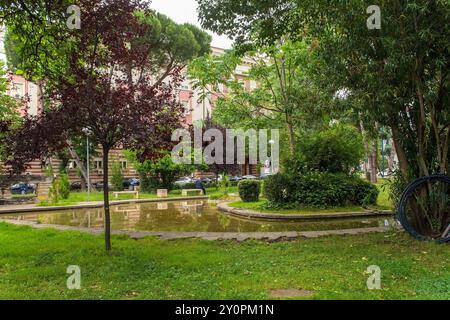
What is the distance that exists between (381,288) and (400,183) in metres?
4.39

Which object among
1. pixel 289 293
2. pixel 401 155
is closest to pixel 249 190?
pixel 401 155

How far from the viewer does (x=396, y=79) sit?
23.0ft

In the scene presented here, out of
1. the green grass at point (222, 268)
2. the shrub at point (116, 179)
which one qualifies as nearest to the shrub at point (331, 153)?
the green grass at point (222, 268)

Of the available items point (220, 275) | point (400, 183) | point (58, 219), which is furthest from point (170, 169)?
point (220, 275)

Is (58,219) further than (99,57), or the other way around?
(58,219)

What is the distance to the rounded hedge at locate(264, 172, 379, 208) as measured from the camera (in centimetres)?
1345

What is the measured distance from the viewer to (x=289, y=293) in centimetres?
437

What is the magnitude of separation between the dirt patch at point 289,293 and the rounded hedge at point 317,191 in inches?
359

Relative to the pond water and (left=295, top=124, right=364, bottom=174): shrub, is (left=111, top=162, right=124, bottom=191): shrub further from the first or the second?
(left=295, top=124, right=364, bottom=174): shrub

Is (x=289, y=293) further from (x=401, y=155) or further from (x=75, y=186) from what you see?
(x=75, y=186)

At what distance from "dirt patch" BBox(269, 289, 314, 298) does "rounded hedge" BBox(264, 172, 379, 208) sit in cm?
911
